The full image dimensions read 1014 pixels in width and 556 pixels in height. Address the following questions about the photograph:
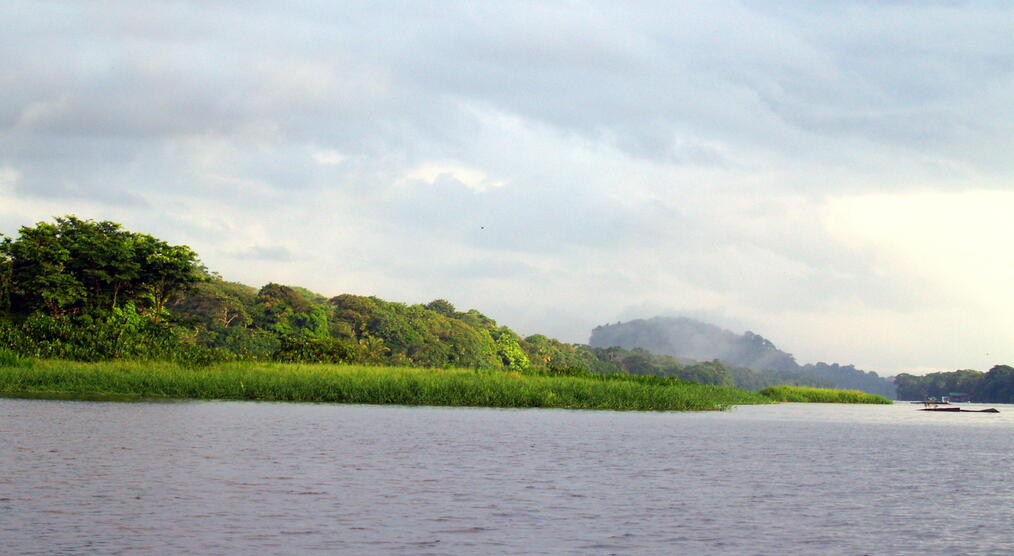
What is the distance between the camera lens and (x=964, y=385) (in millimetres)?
141250

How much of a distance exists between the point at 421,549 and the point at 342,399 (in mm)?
31161

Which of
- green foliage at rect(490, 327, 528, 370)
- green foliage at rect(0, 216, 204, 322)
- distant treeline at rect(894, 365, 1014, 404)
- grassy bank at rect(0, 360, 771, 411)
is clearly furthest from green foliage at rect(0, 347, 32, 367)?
distant treeline at rect(894, 365, 1014, 404)

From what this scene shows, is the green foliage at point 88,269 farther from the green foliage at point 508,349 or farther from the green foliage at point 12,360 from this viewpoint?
the green foliage at point 508,349

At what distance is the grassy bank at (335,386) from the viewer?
133ft

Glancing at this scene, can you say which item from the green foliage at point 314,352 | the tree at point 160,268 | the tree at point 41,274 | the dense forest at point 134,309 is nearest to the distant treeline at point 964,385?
the dense forest at point 134,309

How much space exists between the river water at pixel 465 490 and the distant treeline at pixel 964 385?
111 meters

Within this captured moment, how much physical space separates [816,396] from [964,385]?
229ft

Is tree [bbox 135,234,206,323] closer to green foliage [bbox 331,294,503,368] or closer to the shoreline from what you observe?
the shoreline

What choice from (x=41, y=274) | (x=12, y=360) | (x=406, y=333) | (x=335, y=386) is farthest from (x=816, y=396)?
(x=12, y=360)

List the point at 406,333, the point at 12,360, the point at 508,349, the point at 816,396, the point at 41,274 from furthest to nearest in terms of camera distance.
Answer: the point at 508,349 → the point at 406,333 → the point at 816,396 → the point at 41,274 → the point at 12,360

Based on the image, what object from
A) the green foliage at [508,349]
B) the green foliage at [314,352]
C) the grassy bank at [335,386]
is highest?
the green foliage at [508,349]

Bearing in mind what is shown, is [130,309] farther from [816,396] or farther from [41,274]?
[816,396]

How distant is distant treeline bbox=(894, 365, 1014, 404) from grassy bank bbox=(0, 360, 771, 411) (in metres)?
97.9

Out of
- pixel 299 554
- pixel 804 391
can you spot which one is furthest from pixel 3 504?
pixel 804 391
